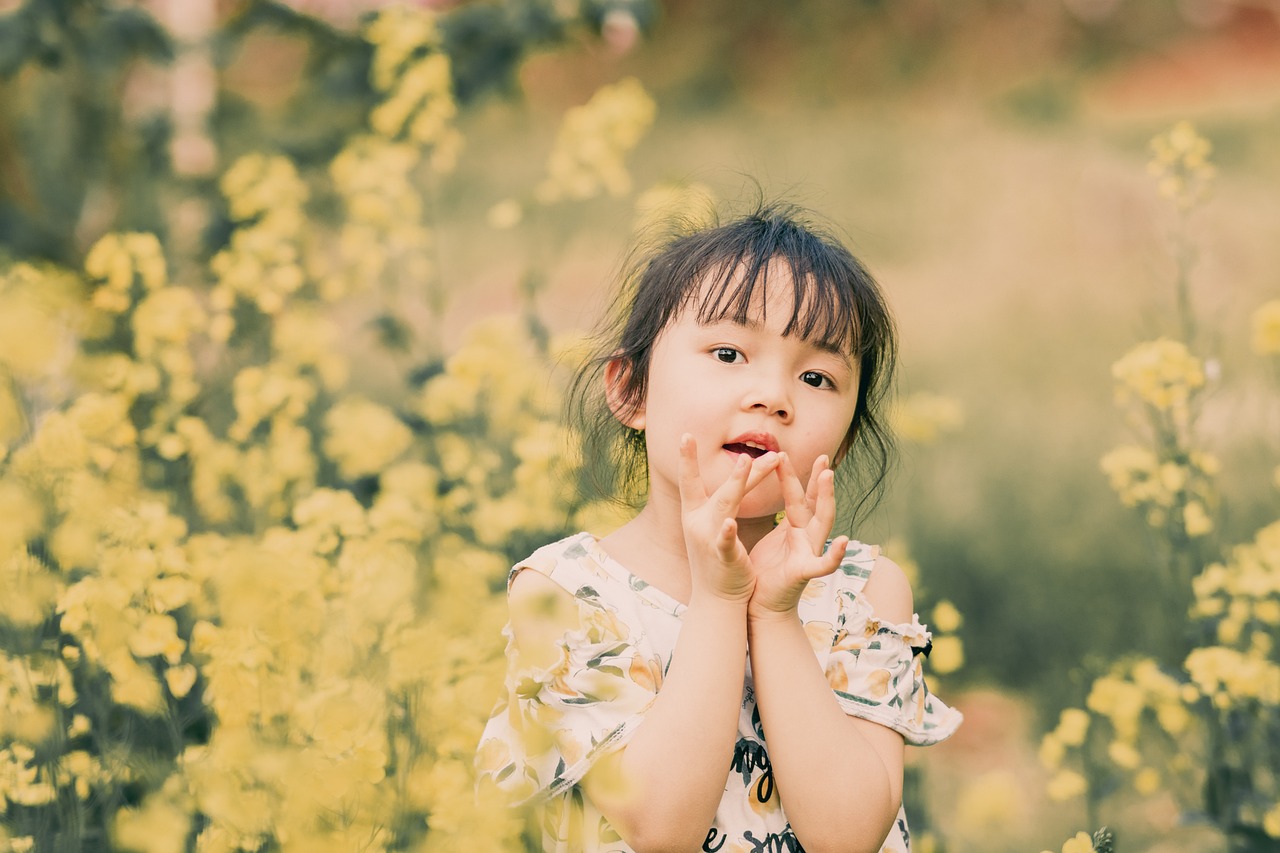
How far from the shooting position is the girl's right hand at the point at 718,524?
157cm

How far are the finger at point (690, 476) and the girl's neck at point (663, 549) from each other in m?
0.15

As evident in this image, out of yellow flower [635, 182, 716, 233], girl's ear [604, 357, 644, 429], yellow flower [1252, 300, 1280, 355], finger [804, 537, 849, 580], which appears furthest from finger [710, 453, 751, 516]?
yellow flower [1252, 300, 1280, 355]

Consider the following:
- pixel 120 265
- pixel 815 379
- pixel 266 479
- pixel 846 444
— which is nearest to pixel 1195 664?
pixel 846 444

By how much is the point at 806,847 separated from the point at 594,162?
A: 2.38 meters

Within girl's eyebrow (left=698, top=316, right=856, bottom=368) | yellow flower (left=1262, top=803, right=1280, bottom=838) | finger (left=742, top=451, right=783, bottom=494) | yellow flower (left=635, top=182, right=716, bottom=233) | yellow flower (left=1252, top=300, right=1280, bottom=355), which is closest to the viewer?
finger (left=742, top=451, right=783, bottom=494)

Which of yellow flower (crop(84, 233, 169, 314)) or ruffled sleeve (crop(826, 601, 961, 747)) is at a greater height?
ruffled sleeve (crop(826, 601, 961, 747))

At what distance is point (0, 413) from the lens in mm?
1724

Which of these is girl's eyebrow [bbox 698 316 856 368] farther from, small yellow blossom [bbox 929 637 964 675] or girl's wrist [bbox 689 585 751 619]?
small yellow blossom [bbox 929 637 964 675]

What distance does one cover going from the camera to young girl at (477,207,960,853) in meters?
1.57

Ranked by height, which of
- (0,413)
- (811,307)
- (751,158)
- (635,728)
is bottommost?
(751,158)

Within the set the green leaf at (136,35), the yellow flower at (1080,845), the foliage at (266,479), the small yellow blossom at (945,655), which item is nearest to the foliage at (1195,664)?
the small yellow blossom at (945,655)

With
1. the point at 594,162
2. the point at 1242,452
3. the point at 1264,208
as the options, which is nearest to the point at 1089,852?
the point at 594,162

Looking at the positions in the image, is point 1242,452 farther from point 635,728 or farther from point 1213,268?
point 635,728

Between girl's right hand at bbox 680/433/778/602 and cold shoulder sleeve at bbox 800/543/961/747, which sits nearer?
girl's right hand at bbox 680/433/778/602
